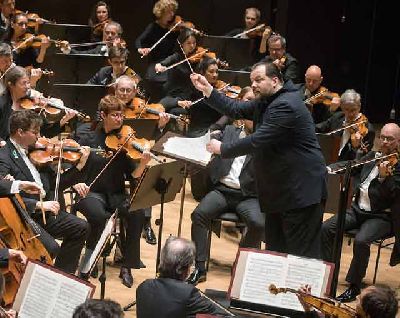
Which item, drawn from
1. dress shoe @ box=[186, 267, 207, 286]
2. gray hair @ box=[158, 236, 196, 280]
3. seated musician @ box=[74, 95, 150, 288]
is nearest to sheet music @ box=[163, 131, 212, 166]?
seated musician @ box=[74, 95, 150, 288]

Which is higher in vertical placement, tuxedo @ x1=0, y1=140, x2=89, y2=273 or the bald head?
the bald head

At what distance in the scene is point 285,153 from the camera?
202 inches

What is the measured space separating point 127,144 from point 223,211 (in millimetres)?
924

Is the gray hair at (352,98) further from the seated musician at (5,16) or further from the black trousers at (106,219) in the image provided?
the seated musician at (5,16)

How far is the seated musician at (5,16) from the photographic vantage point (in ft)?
28.5

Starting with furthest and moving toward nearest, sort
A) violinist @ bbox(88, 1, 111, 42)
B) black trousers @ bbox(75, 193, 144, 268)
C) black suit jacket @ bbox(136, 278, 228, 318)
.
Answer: violinist @ bbox(88, 1, 111, 42), black trousers @ bbox(75, 193, 144, 268), black suit jacket @ bbox(136, 278, 228, 318)

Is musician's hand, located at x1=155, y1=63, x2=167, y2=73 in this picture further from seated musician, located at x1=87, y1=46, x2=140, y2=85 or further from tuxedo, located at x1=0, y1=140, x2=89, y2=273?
tuxedo, located at x1=0, y1=140, x2=89, y2=273

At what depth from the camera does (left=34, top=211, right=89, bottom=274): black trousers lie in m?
5.67

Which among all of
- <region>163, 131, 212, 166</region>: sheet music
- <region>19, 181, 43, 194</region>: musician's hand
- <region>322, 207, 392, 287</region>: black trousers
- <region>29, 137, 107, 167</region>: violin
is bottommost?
<region>322, 207, 392, 287</region>: black trousers

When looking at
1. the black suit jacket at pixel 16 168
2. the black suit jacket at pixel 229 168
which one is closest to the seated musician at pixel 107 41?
the black suit jacket at pixel 229 168

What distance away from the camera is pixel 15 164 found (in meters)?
5.38

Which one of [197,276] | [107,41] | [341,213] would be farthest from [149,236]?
[107,41]

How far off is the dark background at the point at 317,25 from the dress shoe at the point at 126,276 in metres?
5.75

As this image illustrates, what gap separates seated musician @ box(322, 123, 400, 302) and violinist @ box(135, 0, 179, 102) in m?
3.43
